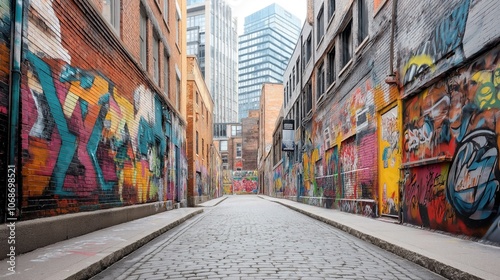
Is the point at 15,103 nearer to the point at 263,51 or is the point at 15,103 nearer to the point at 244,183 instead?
the point at 244,183

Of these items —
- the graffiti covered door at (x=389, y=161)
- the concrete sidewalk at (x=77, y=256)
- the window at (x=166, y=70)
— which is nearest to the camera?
the concrete sidewalk at (x=77, y=256)

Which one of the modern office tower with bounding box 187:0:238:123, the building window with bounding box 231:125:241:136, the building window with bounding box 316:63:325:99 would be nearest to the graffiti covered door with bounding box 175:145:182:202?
the building window with bounding box 316:63:325:99

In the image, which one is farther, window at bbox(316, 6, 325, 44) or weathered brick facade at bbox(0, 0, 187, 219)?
window at bbox(316, 6, 325, 44)

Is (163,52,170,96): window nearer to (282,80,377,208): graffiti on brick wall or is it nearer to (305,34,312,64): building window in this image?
(282,80,377,208): graffiti on brick wall

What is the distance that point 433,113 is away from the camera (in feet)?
26.3

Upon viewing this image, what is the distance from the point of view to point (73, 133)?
7461mm

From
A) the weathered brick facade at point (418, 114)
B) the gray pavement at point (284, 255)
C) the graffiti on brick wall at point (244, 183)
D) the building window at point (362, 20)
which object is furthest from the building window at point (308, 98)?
the graffiti on brick wall at point (244, 183)

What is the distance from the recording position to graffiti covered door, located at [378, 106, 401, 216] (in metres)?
10.0

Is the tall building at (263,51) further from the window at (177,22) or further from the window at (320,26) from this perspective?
the window at (320,26)

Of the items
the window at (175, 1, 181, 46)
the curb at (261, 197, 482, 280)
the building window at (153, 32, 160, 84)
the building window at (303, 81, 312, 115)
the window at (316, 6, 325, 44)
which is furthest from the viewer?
the building window at (303, 81, 312, 115)

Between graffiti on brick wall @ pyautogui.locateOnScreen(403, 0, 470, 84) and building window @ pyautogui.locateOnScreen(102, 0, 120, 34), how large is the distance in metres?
6.81

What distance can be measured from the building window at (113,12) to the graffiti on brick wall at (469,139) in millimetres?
7313

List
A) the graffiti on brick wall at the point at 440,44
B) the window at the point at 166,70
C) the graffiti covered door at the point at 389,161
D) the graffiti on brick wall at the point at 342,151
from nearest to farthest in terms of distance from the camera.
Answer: the graffiti on brick wall at the point at 440,44 < the graffiti covered door at the point at 389,161 < the graffiti on brick wall at the point at 342,151 < the window at the point at 166,70

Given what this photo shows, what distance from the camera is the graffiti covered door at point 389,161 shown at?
10.0m
